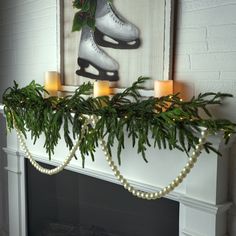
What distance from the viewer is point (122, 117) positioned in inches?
61.4

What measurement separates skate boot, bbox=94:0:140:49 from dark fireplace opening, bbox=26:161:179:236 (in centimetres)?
65

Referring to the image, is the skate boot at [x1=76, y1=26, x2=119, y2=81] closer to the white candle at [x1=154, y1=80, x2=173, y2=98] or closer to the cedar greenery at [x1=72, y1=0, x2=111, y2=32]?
the cedar greenery at [x1=72, y1=0, x2=111, y2=32]

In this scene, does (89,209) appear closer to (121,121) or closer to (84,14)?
(121,121)

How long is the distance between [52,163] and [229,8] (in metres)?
1.22

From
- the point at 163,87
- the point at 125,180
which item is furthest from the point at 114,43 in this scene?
the point at 125,180

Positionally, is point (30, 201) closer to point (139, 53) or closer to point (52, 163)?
point (52, 163)

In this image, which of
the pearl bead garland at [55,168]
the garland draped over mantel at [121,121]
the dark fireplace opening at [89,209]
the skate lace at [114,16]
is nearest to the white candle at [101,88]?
the garland draped over mantel at [121,121]

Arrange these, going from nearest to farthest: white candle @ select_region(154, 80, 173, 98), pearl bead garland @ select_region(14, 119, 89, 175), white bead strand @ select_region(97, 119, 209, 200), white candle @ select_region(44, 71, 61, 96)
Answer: white bead strand @ select_region(97, 119, 209, 200) < white candle @ select_region(154, 80, 173, 98) < pearl bead garland @ select_region(14, 119, 89, 175) < white candle @ select_region(44, 71, 61, 96)

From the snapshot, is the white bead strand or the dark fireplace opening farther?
the dark fireplace opening

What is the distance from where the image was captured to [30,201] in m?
2.42

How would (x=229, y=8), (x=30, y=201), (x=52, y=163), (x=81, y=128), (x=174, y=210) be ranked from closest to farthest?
(x=229, y=8)
(x=174, y=210)
(x=81, y=128)
(x=52, y=163)
(x=30, y=201)

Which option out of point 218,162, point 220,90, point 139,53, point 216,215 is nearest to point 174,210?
point 216,215

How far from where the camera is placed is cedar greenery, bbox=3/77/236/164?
1392 mm

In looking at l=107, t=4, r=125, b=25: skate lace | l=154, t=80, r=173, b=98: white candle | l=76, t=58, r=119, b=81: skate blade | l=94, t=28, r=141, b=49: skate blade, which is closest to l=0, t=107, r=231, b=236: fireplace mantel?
l=154, t=80, r=173, b=98: white candle
